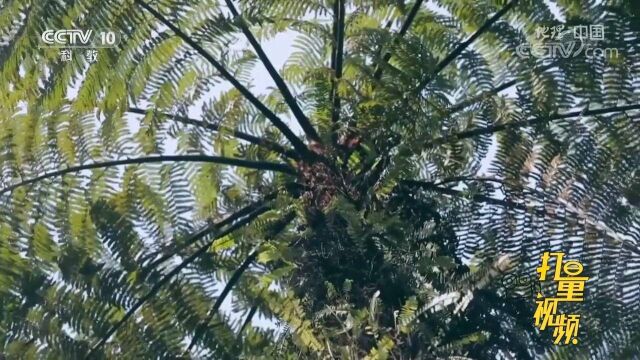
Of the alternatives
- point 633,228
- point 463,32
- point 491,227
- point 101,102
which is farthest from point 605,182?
point 101,102

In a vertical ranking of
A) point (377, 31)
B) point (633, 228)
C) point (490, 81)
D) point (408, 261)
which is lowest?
point (633, 228)

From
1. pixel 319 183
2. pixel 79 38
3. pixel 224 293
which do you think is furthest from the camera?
pixel 79 38

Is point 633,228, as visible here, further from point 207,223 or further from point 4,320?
point 4,320

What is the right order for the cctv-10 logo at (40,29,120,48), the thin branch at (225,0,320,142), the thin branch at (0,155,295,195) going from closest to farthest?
the thin branch at (225,0,320,142) → the thin branch at (0,155,295,195) → the cctv-10 logo at (40,29,120,48)

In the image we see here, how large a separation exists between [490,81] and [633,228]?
0.57 meters

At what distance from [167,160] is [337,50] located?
0.61m

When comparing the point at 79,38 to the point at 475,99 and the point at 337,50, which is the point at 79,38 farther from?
the point at 475,99

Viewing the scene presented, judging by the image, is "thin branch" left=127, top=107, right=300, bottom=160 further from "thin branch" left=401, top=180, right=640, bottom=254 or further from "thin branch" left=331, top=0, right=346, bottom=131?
"thin branch" left=401, top=180, right=640, bottom=254

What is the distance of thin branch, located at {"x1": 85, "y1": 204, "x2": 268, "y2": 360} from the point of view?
2.69 metres

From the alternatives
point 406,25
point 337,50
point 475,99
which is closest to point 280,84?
point 337,50

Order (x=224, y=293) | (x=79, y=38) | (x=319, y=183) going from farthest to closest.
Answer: (x=79, y=38) → (x=224, y=293) → (x=319, y=183)

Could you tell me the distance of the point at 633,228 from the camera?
2.68 metres

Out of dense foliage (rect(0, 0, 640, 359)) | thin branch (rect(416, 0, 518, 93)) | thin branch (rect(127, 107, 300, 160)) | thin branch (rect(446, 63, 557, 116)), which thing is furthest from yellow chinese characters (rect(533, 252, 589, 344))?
thin branch (rect(127, 107, 300, 160))

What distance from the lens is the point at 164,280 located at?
9.01 feet
